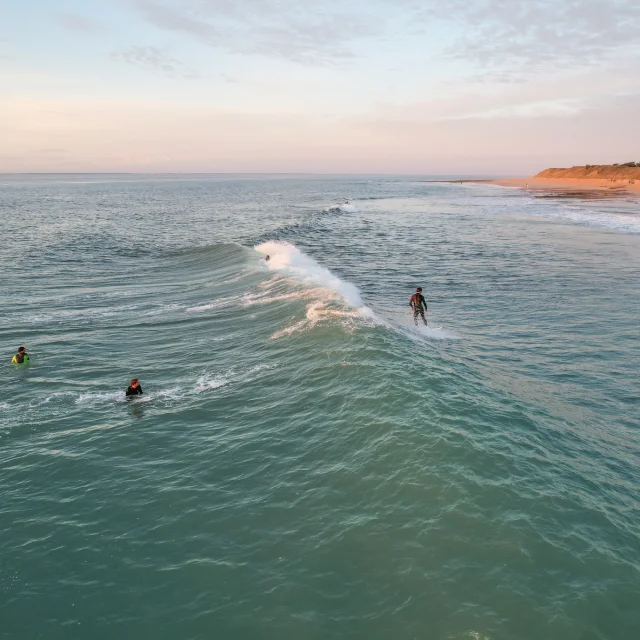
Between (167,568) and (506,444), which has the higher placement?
(506,444)

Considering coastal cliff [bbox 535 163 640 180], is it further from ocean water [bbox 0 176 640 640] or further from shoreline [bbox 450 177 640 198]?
ocean water [bbox 0 176 640 640]

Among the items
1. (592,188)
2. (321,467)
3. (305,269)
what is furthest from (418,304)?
(592,188)

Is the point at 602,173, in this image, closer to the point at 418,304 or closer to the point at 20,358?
the point at 418,304

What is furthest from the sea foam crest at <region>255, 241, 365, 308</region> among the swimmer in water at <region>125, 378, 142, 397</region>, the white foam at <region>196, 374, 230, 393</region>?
the swimmer in water at <region>125, 378, 142, 397</region>

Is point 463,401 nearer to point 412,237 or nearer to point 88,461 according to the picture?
point 88,461

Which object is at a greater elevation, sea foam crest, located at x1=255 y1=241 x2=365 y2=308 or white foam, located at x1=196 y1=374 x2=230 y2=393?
sea foam crest, located at x1=255 y1=241 x2=365 y2=308

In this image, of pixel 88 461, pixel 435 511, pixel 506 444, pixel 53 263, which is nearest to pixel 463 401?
pixel 506 444

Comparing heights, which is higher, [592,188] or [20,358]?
[592,188]

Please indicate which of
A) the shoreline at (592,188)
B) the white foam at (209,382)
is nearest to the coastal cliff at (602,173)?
the shoreline at (592,188)
